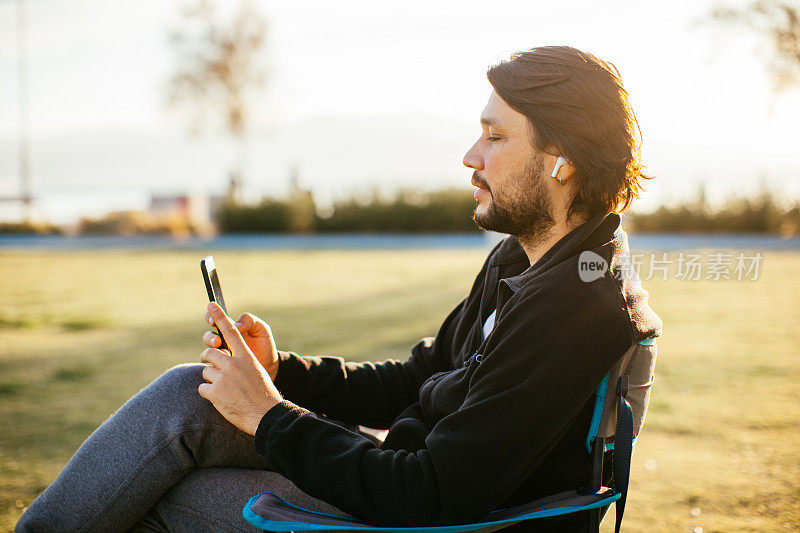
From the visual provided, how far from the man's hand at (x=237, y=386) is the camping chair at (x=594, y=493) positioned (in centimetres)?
20

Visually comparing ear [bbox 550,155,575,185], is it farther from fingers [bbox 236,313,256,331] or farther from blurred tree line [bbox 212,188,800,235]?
blurred tree line [bbox 212,188,800,235]

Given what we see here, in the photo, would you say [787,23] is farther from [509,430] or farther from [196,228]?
[509,430]

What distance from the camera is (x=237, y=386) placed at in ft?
5.13

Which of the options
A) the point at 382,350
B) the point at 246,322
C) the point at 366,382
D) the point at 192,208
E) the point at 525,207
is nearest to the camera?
the point at 525,207

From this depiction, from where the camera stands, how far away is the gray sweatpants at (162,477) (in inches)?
63.3

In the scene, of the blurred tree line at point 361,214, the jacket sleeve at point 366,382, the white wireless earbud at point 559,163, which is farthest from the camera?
the blurred tree line at point 361,214

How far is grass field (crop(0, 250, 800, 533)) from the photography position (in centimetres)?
300

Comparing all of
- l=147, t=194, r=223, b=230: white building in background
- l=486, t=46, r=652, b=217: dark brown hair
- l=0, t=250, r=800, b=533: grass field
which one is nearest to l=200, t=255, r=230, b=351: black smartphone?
l=486, t=46, r=652, b=217: dark brown hair

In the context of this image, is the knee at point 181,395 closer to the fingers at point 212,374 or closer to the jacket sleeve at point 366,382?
the fingers at point 212,374

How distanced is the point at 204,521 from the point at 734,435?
3.02 meters

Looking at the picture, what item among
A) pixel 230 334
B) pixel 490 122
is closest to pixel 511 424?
pixel 230 334

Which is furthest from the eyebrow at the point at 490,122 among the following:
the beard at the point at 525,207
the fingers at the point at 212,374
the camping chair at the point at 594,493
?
the fingers at the point at 212,374

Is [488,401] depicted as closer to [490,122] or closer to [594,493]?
[594,493]

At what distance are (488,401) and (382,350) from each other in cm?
399
